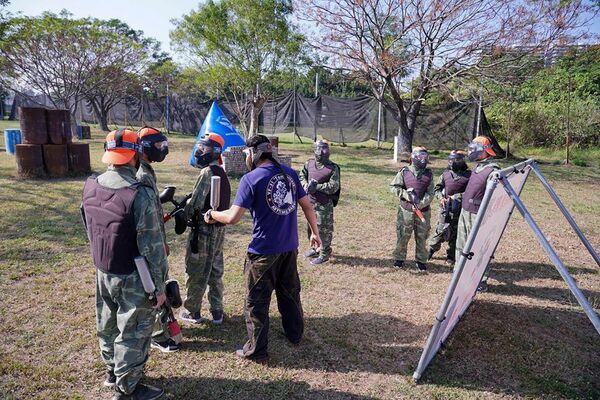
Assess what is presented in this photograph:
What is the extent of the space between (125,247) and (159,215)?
0.30 meters

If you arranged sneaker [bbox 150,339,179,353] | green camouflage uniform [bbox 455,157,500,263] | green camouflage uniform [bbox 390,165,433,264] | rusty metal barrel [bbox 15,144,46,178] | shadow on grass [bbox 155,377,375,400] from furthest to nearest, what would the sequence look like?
rusty metal barrel [bbox 15,144,46,178], green camouflage uniform [bbox 390,165,433,264], green camouflage uniform [bbox 455,157,500,263], sneaker [bbox 150,339,179,353], shadow on grass [bbox 155,377,375,400]

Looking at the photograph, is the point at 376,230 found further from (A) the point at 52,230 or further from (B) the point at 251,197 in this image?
(A) the point at 52,230

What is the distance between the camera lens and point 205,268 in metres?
3.86

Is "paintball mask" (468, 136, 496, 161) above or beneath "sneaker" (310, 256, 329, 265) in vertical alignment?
above

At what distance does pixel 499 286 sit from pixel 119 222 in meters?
4.61

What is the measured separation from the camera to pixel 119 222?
8.60ft

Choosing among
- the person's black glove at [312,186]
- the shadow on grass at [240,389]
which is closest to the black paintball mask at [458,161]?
the person's black glove at [312,186]

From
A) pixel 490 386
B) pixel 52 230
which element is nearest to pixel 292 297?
pixel 490 386

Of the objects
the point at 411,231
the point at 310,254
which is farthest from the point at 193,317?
the point at 411,231

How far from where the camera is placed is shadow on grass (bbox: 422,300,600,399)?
10.8 feet

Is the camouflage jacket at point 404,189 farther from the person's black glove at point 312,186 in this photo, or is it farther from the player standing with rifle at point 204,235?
the player standing with rifle at point 204,235

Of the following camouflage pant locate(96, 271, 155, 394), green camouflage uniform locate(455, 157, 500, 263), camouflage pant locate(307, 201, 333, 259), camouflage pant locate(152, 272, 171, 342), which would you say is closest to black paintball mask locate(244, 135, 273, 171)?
camouflage pant locate(96, 271, 155, 394)

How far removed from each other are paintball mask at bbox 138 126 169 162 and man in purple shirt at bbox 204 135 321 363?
612 mm

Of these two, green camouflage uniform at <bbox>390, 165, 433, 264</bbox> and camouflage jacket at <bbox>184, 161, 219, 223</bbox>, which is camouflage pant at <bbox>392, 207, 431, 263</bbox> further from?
camouflage jacket at <bbox>184, 161, 219, 223</bbox>
